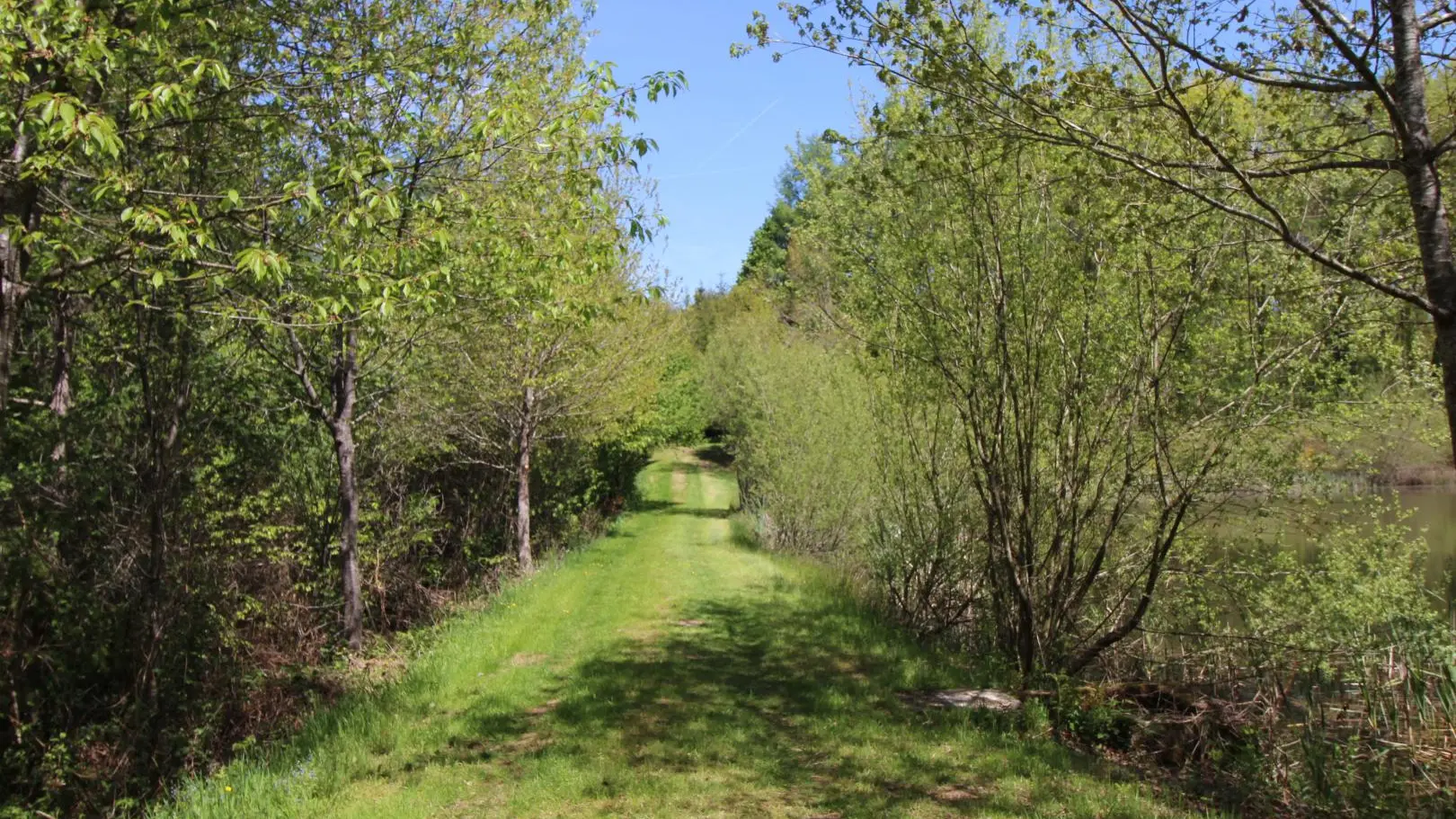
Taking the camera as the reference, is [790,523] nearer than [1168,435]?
No

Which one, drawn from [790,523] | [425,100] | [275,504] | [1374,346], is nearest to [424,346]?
[275,504]

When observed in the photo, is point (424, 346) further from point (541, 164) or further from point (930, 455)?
point (930, 455)

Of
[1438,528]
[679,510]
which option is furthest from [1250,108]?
[679,510]

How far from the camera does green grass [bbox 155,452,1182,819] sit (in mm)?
5164

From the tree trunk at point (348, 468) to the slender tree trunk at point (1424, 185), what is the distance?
880cm

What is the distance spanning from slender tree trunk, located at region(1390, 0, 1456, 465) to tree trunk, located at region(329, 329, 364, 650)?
8.80 meters

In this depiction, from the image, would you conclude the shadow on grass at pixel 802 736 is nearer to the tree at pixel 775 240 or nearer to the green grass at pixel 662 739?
the green grass at pixel 662 739

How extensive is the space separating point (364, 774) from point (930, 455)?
643 centimetres

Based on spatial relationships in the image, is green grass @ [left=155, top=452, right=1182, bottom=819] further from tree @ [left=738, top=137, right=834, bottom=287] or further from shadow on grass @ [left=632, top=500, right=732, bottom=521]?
tree @ [left=738, top=137, right=834, bottom=287]

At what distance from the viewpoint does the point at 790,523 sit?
1794cm

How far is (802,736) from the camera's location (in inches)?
253

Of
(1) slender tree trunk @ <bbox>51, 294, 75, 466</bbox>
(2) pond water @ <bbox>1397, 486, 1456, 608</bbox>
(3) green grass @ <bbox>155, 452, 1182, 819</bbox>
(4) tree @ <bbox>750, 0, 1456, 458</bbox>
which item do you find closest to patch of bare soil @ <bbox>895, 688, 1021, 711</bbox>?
(3) green grass @ <bbox>155, 452, 1182, 819</bbox>

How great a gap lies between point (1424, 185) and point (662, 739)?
5.32 m

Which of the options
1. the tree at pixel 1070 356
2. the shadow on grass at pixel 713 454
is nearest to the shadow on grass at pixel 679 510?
the tree at pixel 1070 356
